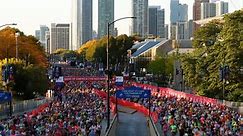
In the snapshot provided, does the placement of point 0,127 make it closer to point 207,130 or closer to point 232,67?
point 207,130

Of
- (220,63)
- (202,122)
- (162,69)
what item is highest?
(220,63)

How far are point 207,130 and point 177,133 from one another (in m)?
5.03

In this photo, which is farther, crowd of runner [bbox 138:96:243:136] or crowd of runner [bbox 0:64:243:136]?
crowd of runner [bbox 138:96:243:136]

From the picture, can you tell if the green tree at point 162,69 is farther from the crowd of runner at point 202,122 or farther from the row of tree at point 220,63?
the crowd of runner at point 202,122

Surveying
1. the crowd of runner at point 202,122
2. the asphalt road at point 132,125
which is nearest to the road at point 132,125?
the asphalt road at point 132,125

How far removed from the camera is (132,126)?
5222 cm

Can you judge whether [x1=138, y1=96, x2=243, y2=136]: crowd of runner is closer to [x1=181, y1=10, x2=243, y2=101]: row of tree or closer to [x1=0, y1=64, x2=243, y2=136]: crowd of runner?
[x1=0, y1=64, x2=243, y2=136]: crowd of runner

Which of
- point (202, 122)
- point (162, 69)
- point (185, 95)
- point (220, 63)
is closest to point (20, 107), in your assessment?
point (185, 95)

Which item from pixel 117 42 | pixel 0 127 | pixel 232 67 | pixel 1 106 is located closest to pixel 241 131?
pixel 0 127

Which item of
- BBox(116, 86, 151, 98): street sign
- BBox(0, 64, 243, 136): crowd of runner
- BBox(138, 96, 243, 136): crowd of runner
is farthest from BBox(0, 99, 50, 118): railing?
BBox(138, 96, 243, 136): crowd of runner

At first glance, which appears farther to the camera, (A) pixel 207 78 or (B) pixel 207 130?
(A) pixel 207 78

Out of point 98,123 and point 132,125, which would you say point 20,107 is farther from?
point 98,123

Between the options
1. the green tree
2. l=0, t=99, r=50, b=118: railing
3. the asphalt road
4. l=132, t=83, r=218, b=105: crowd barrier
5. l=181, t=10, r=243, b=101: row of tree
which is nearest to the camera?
the asphalt road

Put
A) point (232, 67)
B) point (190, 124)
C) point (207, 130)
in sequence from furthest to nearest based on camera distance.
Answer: point (232, 67) < point (190, 124) < point (207, 130)
